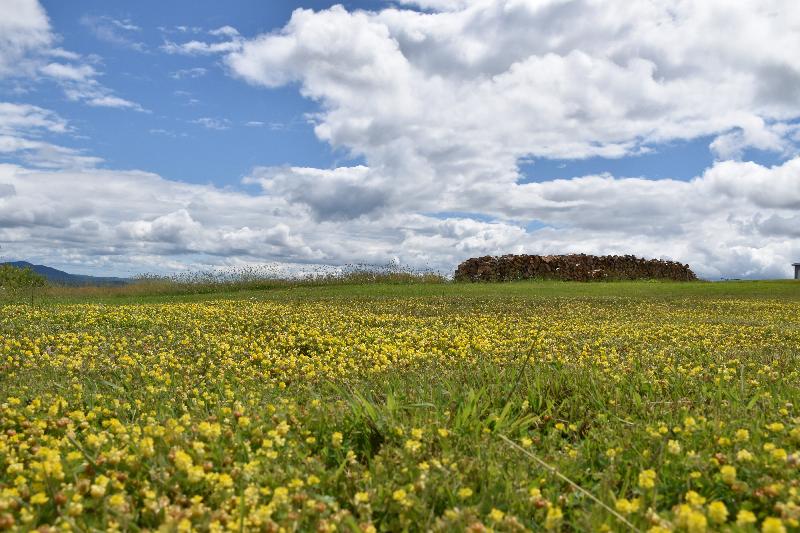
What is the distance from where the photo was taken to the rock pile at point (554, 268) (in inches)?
1405

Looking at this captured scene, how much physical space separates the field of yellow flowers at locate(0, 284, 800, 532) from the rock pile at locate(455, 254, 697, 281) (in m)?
26.8

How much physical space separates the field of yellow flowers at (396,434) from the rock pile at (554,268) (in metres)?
26.8

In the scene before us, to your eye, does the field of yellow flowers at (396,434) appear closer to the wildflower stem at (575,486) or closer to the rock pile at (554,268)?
the wildflower stem at (575,486)

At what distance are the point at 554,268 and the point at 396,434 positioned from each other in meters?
33.7

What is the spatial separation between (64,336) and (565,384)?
6.91 meters

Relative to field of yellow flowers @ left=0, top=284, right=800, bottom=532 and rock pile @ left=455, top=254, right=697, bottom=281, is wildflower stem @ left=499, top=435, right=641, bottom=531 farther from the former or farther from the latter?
rock pile @ left=455, top=254, right=697, bottom=281

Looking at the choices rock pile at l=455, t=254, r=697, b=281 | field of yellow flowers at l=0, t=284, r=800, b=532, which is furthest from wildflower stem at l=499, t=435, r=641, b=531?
rock pile at l=455, t=254, r=697, b=281

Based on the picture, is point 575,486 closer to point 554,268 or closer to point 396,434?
point 396,434

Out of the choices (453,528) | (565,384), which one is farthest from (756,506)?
(565,384)

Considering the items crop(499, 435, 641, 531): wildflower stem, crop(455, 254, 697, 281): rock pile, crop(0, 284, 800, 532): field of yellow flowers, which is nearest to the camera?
crop(499, 435, 641, 531): wildflower stem

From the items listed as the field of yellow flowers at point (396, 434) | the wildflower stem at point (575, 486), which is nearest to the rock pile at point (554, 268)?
the field of yellow flowers at point (396, 434)

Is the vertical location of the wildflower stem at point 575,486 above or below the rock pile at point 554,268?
below

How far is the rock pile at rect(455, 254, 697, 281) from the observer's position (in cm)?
3569

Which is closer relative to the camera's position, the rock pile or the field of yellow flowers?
the field of yellow flowers
